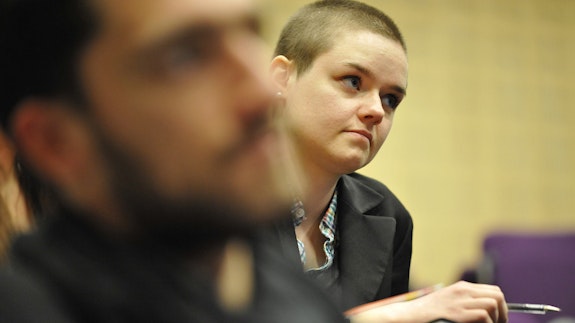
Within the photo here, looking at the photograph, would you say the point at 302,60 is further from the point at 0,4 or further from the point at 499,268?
the point at 499,268

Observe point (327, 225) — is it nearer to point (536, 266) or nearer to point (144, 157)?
point (144, 157)

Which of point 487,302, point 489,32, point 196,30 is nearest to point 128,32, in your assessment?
point 196,30

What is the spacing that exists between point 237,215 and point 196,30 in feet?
0.32

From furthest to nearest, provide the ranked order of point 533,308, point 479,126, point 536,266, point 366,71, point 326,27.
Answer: point 479,126 → point 536,266 → point 326,27 → point 366,71 → point 533,308

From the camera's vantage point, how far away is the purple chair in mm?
2693

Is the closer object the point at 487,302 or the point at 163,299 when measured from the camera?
the point at 163,299

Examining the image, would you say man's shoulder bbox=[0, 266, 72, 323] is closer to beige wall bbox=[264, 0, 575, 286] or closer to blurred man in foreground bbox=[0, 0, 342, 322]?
blurred man in foreground bbox=[0, 0, 342, 322]

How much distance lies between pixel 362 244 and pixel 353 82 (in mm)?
221

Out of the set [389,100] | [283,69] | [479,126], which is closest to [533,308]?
[389,100]

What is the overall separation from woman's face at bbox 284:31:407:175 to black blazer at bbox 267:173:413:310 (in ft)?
0.23

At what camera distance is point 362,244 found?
43.8 inches

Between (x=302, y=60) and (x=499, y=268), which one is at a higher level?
(x=302, y=60)

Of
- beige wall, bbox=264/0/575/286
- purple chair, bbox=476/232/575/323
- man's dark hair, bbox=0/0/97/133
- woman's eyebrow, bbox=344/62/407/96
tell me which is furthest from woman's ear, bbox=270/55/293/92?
beige wall, bbox=264/0/575/286

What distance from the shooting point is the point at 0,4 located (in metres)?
0.45
